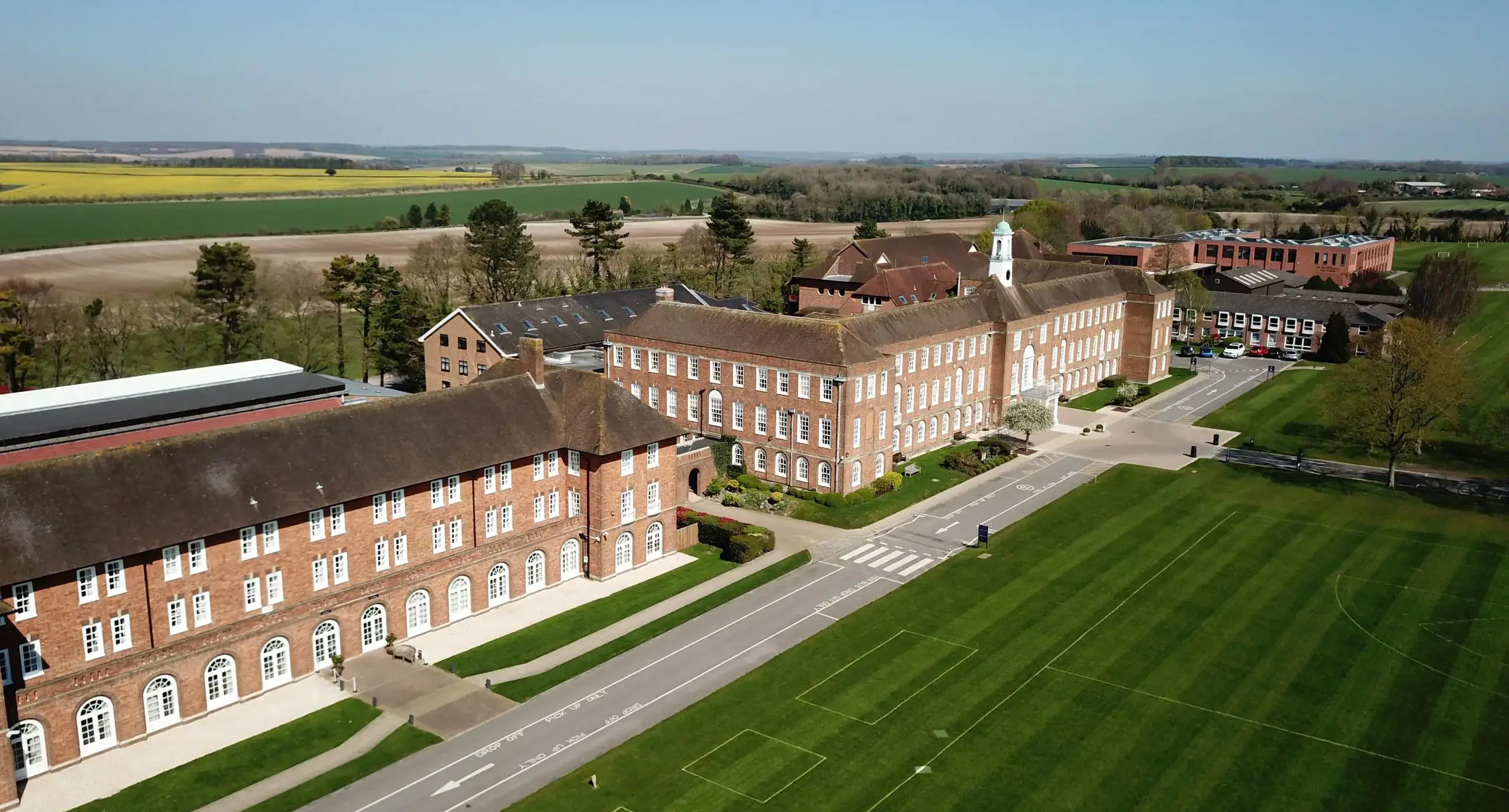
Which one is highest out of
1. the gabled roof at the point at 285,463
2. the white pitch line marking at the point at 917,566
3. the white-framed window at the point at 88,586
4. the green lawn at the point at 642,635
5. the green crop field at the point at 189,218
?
the green crop field at the point at 189,218

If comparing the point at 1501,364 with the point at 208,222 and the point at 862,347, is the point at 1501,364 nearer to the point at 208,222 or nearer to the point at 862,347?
the point at 862,347

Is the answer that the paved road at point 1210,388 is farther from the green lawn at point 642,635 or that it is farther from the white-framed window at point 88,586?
the white-framed window at point 88,586

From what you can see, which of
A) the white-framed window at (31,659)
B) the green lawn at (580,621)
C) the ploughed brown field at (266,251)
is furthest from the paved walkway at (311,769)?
the ploughed brown field at (266,251)

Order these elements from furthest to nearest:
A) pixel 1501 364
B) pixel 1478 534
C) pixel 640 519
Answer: pixel 1501 364 < pixel 1478 534 < pixel 640 519

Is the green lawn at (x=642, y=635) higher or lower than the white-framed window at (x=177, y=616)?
lower

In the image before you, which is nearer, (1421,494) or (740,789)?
(740,789)

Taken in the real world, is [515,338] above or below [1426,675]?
above

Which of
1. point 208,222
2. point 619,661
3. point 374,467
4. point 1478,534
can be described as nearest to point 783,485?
point 619,661

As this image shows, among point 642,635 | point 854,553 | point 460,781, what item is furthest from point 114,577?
point 854,553
